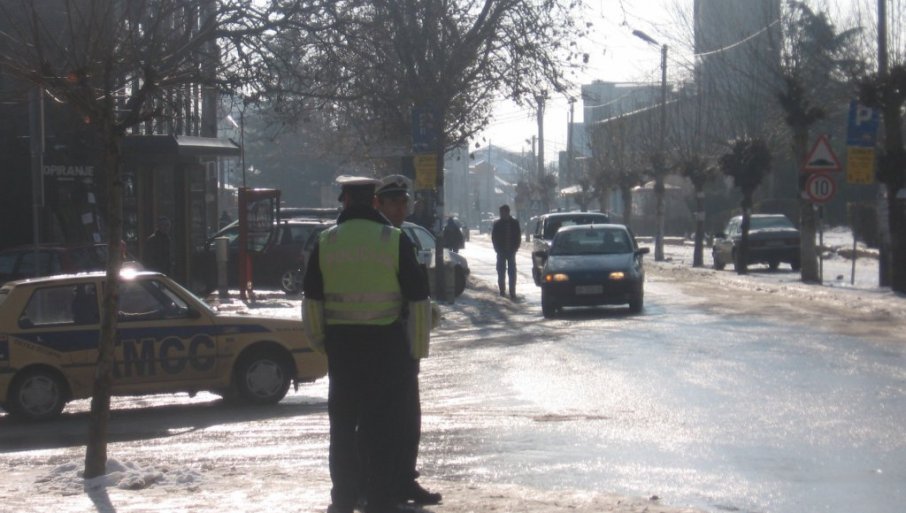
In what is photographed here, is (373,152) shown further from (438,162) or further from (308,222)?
(438,162)

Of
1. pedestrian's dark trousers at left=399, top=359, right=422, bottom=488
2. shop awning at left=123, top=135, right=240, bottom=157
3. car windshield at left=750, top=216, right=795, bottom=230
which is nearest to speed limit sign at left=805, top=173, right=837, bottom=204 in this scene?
shop awning at left=123, top=135, right=240, bottom=157

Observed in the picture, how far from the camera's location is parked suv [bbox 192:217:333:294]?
28812mm

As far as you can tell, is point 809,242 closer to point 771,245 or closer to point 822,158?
point 822,158

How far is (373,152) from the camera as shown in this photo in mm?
33406

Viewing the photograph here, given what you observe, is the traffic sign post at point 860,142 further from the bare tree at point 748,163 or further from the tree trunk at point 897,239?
the bare tree at point 748,163

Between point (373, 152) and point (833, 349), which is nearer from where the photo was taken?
point (833, 349)

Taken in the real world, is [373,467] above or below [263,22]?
below

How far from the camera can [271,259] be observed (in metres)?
29.4

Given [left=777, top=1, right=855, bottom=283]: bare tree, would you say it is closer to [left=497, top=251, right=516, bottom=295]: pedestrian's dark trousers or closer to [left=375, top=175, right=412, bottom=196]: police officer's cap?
[left=497, top=251, right=516, bottom=295]: pedestrian's dark trousers

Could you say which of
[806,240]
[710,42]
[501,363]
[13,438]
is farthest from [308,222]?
[710,42]

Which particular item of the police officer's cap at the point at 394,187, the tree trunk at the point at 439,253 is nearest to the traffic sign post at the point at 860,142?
the tree trunk at the point at 439,253

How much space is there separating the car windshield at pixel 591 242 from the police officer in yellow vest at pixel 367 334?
16886mm

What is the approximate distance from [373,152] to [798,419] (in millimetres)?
23735

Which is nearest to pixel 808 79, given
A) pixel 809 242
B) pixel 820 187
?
pixel 809 242
